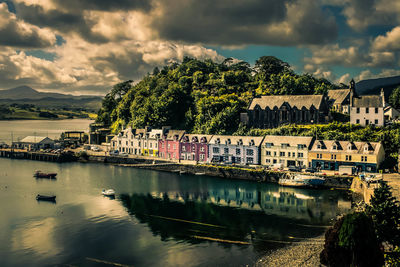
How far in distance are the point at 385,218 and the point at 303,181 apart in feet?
92.7

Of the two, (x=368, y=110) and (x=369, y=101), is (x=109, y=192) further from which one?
(x=369, y=101)

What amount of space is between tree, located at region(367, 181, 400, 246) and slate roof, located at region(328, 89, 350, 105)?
6440 centimetres

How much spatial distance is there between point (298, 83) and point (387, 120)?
26079 millimetres

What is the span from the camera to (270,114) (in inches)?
3548

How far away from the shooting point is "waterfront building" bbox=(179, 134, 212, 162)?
79.8 meters

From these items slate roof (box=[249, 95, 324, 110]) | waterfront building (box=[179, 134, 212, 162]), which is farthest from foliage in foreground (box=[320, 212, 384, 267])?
slate roof (box=[249, 95, 324, 110])

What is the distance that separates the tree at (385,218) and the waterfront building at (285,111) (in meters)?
53.0

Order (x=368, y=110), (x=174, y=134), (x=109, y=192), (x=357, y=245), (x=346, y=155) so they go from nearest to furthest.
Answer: (x=357, y=245) → (x=109, y=192) → (x=346, y=155) → (x=368, y=110) → (x=174, y=134)

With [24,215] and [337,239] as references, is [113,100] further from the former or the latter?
[337,239]

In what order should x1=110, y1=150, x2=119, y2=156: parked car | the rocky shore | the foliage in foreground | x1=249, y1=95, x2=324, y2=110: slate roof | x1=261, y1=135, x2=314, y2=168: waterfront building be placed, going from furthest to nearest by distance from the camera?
x1=110, y1=150, x2=119, y2=156: parked car, x1=249, y1=95, x2=324, y2=110: slate roof, x1=261, y1=135, x2=314, y2=168: waterfront building, the rocky shore, the foliage in foreground

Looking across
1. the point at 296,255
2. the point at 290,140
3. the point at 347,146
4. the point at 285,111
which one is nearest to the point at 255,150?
the point at 290,140

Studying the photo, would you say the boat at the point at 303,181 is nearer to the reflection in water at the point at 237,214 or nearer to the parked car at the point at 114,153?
the reflection in water at the point at 237,214

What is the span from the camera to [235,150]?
2977 inches

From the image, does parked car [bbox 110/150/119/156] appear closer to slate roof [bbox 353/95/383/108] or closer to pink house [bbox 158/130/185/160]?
pink house [bbox 158/130/185/160]
